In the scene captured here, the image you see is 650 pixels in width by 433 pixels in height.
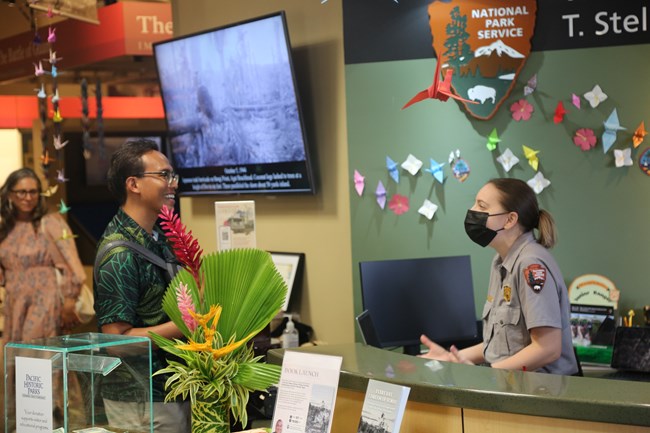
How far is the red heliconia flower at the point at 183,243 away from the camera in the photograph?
2066mm

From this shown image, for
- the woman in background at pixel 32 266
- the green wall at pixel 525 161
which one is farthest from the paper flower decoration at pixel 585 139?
the woman in background at pixel 32 266

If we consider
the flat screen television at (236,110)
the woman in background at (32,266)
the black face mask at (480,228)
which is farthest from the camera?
the woman in background at (32,266)

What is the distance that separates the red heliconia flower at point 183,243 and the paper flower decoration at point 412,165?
279cm

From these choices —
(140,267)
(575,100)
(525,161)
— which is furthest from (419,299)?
(140,267)

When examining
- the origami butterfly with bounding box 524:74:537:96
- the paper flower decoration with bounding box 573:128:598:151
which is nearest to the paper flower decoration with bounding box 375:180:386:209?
the origami butterfly with bounding box 524:74:537:96

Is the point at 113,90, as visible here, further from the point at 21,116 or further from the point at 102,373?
the point at 102,373

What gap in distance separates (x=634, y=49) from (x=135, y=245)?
2.81 meters

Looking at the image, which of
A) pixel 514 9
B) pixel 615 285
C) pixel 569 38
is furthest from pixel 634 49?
pixel 615 285

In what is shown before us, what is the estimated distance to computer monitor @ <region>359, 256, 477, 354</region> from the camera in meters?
4.50

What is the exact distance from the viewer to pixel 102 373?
2.15 meters

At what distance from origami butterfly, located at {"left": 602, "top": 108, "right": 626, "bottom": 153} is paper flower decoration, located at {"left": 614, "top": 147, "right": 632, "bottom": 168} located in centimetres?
5

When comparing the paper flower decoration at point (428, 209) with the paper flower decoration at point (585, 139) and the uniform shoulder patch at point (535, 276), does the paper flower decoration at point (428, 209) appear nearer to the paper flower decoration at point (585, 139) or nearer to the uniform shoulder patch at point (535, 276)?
the paper flower decoration at point (585, 139)

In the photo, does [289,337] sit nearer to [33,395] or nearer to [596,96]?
[596,96]

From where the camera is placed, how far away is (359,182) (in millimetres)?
4949
